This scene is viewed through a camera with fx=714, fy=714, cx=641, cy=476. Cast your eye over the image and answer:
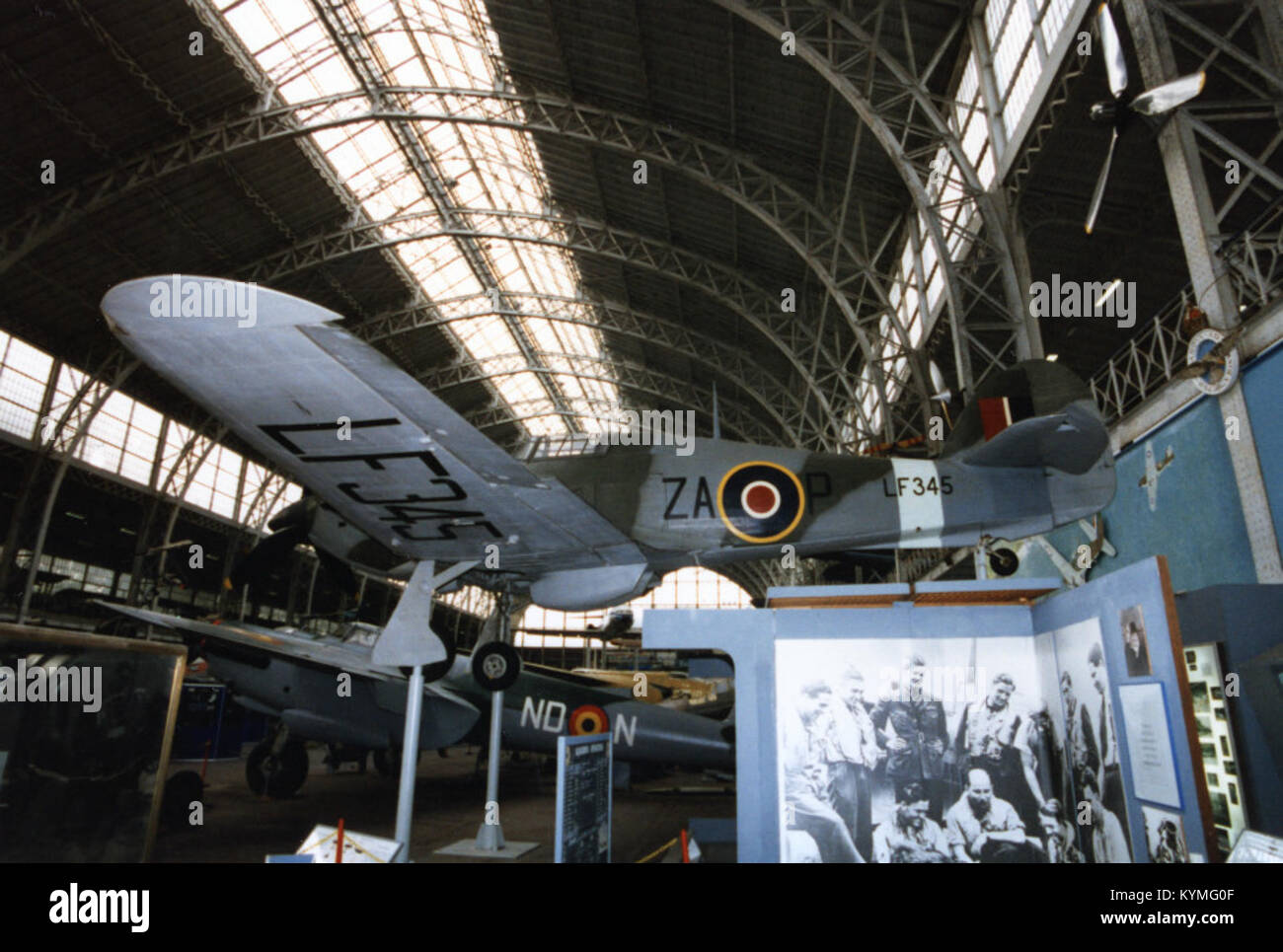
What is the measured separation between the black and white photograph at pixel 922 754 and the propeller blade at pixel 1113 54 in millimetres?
5331

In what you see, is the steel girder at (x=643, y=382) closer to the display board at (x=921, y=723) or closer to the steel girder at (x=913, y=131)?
the steel girder at (x=913, y=131)

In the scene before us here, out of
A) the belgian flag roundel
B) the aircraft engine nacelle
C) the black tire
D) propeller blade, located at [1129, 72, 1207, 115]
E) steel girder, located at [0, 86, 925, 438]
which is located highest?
steel girder, located at [0, 86, 925, 438]

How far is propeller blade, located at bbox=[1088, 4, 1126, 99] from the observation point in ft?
21.3

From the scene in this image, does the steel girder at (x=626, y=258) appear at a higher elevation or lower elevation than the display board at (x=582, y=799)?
higher

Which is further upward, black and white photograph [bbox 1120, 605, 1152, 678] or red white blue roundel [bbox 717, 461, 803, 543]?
red white blue roundel [bbox 717, 461, 803, 543]

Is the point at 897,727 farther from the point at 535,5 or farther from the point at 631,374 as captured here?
the point at 631,374

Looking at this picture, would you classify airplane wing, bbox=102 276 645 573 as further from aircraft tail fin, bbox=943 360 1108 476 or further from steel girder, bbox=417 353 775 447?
steel girder, bbox=417 353 775 447

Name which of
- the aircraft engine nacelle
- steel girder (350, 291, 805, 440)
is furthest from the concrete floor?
steel girder (350, 291, 805, 440)

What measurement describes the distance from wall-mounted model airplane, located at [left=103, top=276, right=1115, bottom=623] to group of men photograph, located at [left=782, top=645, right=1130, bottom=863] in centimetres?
246

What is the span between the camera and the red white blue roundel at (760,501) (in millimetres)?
7184

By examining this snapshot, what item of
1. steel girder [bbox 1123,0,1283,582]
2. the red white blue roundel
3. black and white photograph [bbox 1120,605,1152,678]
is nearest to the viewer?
black and white photograph [bbox 1120,605,1152,678]

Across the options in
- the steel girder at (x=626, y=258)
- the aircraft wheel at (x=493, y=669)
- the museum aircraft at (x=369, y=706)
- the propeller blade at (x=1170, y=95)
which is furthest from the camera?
the steel girder at (x=626, y=258)

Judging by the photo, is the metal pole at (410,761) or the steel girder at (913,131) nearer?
the metal pole at (410,761)

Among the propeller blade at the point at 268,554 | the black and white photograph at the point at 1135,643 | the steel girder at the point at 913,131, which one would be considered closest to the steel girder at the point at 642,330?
the steel girder at the point at 913,131
